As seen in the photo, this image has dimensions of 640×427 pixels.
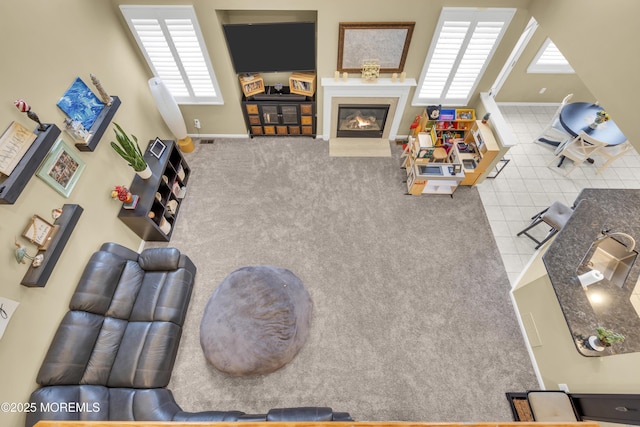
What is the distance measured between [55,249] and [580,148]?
691 cm

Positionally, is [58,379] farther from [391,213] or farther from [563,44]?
[563,44]

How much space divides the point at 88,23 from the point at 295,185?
317cm

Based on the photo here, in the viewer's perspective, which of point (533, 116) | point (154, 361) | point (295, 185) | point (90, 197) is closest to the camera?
point (154, 361)

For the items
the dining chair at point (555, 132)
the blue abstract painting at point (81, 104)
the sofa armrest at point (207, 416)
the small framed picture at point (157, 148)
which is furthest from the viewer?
the dining chair at point (555, 132)

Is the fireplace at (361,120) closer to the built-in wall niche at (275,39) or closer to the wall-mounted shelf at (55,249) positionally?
the built-in wall niche at (275,39)

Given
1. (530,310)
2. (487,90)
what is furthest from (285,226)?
(487,90)

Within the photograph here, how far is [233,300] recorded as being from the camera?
3.58 meters

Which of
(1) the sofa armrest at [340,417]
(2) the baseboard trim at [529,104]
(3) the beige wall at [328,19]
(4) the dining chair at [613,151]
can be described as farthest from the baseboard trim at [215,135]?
(4) the dining chair at [613,151]

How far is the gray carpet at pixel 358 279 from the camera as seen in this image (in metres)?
3.30

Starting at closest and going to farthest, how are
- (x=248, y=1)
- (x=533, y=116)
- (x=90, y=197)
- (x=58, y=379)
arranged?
(x=58, y=379)
(x=90, y=197)
(x=248, y=1)
(x=533, y=116)

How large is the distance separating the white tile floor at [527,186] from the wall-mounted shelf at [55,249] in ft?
17.0

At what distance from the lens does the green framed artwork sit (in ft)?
9.41

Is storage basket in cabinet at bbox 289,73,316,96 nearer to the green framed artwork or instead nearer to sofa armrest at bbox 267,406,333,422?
the green framed artwork

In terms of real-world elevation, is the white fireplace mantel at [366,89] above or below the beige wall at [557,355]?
above
